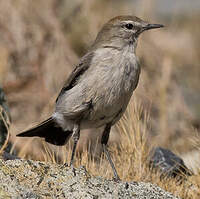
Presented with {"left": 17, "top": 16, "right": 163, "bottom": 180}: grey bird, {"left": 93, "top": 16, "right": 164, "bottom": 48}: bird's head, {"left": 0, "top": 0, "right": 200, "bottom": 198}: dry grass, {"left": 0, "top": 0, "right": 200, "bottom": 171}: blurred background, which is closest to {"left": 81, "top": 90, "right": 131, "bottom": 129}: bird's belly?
{"left": 17, "top": 16, "right": 163, "bottom": 180}: grey bird

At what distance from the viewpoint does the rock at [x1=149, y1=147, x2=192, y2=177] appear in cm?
507

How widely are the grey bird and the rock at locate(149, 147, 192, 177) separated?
61 centimetres

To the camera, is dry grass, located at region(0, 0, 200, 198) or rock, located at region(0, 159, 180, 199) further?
dry grass, located at region(0, 0, 200, 198)

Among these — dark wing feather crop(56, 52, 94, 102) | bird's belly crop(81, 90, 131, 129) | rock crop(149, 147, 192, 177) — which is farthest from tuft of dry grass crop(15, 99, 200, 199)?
dark wing feather crop(56, 52, 94, 102)

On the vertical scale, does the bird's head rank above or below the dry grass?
above

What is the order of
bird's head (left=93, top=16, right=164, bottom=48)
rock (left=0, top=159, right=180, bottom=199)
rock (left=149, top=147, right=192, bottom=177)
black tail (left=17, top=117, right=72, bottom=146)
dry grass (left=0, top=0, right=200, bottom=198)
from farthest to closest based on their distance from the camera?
dry grass (left=0, top=0, right=200, bottom=198) → black tail (left=17, top=117, right=72, bottom=146) → rock (left=149, top=147, right=192, bottom=177) → bird's head (left=93, top=16, right=164, bottom=48) → rock (left=0, top=159, right=180, bottom=199)

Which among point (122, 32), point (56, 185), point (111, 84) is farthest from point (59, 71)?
point (56, 185)

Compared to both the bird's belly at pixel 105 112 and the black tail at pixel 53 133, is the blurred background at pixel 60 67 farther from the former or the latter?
the bird's belly at pixel 105 112

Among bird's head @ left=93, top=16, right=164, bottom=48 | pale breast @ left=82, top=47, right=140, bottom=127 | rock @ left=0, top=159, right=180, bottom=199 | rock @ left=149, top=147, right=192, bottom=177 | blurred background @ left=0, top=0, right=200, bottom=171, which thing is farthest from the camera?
blurred background @ left=0, top=0, right=200, bottom=171

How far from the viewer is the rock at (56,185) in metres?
3.21

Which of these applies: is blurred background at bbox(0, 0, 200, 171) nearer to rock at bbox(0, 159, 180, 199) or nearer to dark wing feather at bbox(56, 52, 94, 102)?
dark wing feather at bbox(56, 52, 94, 102)

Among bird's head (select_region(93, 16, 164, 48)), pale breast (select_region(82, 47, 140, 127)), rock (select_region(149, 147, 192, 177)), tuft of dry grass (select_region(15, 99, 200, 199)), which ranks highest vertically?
bird's head (select_region(93, 16, 164, 48))

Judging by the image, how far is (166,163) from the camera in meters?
5.25

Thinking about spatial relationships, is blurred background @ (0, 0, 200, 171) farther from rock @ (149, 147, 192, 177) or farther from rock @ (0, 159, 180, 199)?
rock @ (0, 159, 180, 199)
